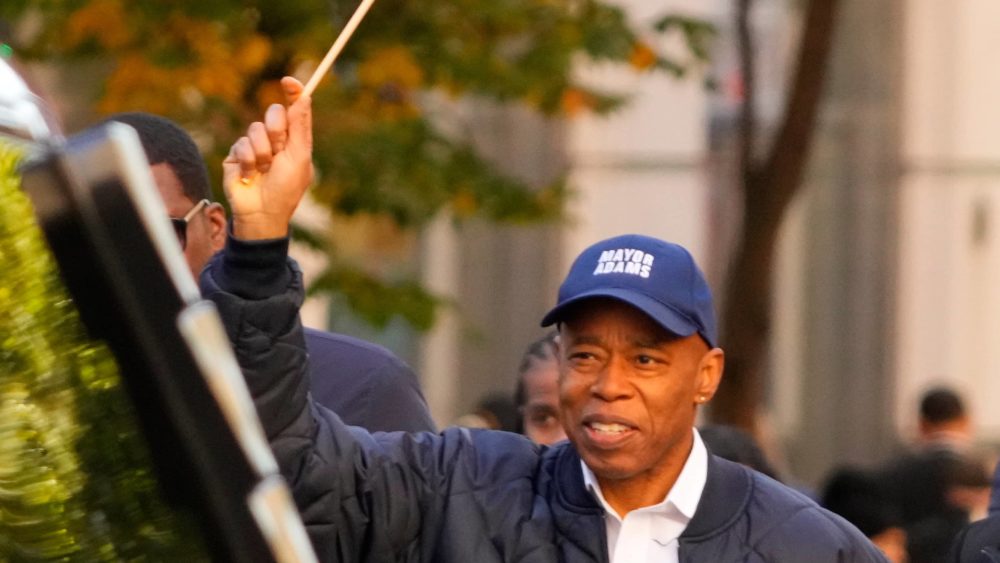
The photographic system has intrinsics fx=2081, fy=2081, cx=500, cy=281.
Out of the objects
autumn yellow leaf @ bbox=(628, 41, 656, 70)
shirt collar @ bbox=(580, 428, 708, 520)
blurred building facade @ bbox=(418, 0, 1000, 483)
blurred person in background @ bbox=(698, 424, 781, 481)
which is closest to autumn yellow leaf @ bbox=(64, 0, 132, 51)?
autumn yellow leaf @ bbox=(628, 41, 656, 70)

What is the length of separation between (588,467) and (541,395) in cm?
267

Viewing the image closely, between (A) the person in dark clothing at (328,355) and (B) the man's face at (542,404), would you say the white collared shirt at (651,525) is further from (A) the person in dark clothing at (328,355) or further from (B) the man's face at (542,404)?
(B) the man's face at (542,404)

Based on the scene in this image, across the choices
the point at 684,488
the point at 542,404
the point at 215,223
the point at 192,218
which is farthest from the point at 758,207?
the point at 684,488

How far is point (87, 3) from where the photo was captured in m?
8.84

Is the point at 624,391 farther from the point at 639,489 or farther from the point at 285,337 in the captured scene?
the point at 285,337

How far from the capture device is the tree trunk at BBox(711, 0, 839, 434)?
32.0ft

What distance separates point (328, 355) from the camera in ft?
13.6

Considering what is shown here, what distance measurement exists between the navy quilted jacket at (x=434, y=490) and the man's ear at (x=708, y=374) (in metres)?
0.12

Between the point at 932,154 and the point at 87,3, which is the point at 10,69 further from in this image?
the point at 932,154

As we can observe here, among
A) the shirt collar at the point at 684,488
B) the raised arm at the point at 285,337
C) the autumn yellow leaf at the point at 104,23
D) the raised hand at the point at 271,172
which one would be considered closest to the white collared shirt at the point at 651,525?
the shirt collar at the point at 684,488

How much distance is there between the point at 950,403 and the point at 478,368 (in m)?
6.79

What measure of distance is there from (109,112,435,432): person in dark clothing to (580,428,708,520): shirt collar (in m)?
0.88

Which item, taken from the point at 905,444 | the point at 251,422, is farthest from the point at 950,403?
the point at 251,422

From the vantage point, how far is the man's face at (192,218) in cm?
407
